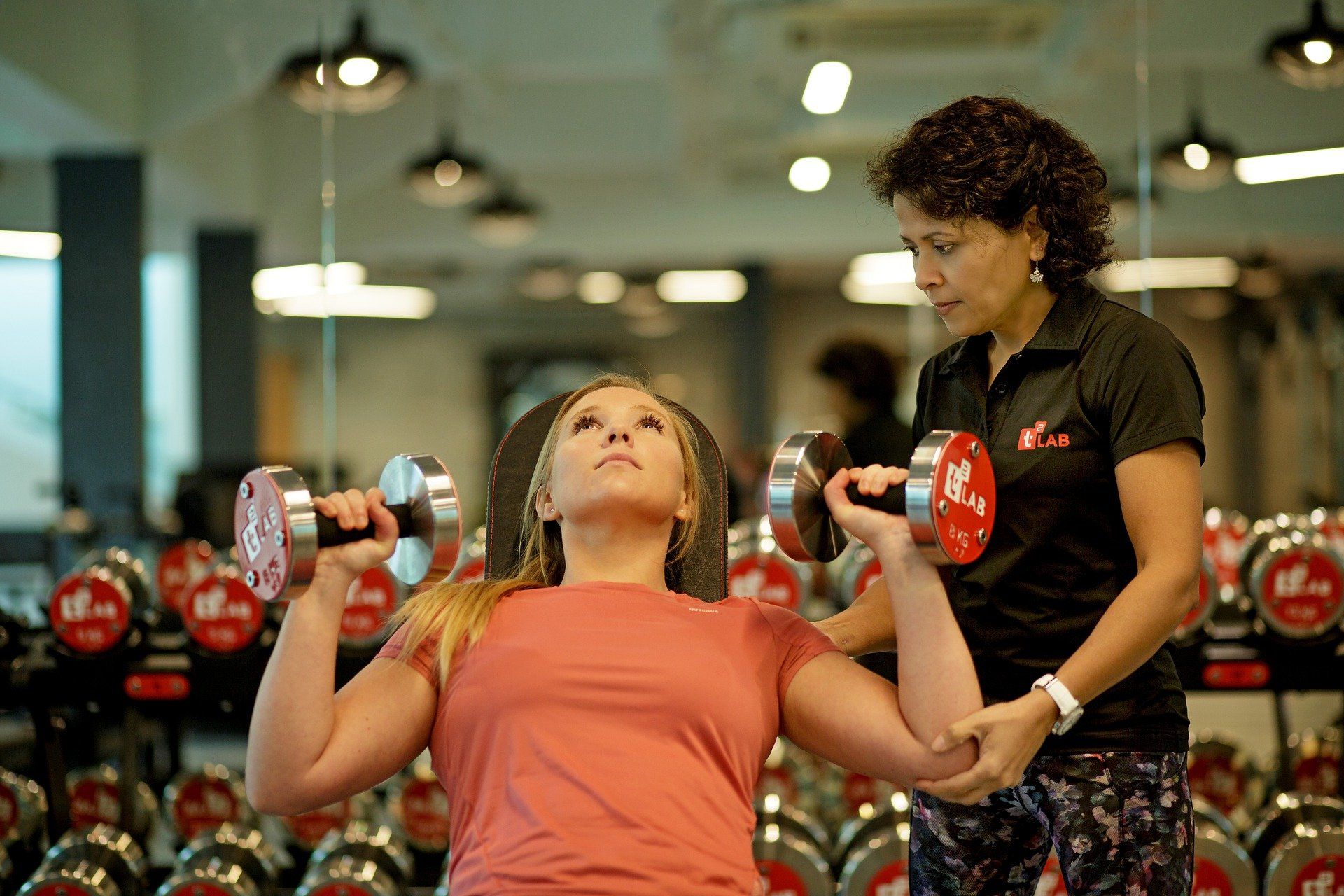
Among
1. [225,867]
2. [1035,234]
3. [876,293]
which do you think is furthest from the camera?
[876,293]

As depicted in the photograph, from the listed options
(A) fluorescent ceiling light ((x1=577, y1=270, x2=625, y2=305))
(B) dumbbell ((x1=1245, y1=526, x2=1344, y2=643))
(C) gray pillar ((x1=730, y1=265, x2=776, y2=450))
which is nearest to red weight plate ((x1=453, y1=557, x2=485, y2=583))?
(B) dumbbell ((x1=1245, y1=526, x2=1344, y2=643))

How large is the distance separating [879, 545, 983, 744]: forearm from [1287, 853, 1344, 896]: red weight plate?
5.41ft

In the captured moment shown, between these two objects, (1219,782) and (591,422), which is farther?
(1219,782)

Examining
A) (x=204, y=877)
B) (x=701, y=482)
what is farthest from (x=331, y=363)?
(x=701, y=482)

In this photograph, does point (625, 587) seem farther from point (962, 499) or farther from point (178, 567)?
point (178, 567)

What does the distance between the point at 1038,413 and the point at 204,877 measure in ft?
6.79

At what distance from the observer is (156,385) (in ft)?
35.3

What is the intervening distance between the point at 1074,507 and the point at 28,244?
19.7 feet

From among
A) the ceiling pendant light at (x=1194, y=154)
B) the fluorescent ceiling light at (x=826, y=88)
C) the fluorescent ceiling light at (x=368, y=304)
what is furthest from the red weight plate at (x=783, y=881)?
the fluorescent ceiling light at (x=368, y=304)

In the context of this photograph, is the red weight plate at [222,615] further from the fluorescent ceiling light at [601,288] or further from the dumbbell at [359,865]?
the fluorescent ceiling light at [601,288]

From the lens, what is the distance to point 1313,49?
423 centimetres

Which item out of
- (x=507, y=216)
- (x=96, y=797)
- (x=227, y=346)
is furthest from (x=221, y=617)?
(x=227, y=346)

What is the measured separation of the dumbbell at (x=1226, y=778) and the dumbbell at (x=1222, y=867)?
67cm

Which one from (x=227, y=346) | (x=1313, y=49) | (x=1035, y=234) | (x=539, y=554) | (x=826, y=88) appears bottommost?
(x=539, y=554)
